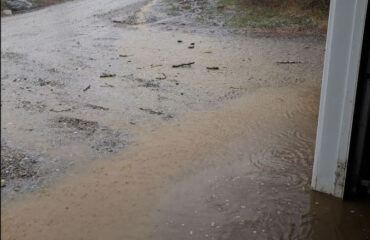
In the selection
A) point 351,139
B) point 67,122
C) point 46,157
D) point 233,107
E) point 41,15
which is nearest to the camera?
point 351,139

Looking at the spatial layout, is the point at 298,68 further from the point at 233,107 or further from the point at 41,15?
the point at 41,15

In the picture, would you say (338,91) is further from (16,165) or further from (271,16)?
(271,16)

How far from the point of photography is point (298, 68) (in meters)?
9.45

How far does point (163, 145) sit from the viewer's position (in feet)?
18.4

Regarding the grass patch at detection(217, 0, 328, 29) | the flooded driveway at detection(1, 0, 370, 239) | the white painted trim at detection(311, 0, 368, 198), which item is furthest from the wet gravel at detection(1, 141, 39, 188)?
the grass patch at detection(217, 0, 328, 29)

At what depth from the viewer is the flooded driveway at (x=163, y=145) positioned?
3.88 metres

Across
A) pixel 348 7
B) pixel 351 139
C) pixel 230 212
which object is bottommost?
pixel 230 212

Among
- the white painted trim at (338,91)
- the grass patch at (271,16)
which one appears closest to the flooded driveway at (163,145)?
the white painted trim at (338,91)

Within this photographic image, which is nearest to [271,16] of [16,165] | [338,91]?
[338,91]

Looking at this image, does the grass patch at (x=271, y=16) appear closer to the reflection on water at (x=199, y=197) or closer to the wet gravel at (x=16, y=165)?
the reflection on water at (x=199, y=197)

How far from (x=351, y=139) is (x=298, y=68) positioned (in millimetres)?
5879

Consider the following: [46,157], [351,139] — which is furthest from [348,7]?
[46,157]

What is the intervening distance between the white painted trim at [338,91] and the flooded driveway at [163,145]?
1.02 ft

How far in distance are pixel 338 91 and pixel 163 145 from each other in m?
2.55
